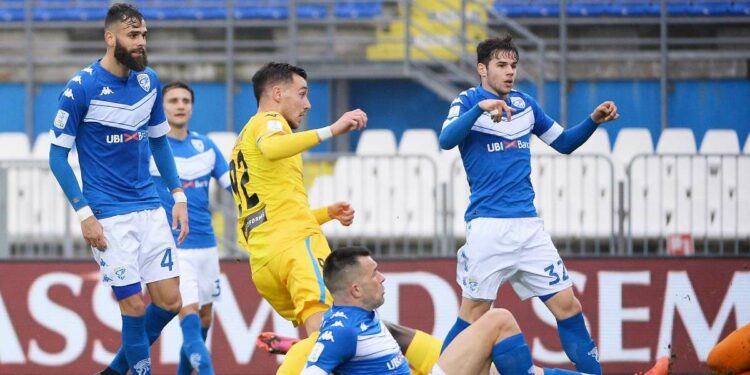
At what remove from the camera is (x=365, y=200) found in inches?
505

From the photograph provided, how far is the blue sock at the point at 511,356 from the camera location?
7.09 meters

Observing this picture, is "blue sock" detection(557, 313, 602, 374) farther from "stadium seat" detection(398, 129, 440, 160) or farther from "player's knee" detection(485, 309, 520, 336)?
"stadium seat" detection(398, 129, 440, 160)

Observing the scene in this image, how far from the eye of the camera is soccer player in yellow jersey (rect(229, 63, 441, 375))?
743cm

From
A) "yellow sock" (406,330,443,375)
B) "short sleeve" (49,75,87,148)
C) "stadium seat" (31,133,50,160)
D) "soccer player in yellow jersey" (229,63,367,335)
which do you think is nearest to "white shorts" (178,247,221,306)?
"soccer player in yellow jersey" (229,63,367,335)

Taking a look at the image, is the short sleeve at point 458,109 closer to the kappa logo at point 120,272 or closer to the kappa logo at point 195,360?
the kappa logo at point 120,272

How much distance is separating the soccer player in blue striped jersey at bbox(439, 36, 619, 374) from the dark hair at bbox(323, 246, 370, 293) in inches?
72.1

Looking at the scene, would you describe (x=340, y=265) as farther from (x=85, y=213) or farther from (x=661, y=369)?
(x=661, y=369)

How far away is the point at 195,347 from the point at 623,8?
10.5m

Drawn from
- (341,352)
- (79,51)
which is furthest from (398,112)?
(341,352)

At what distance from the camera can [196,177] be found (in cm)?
1016

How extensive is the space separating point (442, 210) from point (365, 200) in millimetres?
851

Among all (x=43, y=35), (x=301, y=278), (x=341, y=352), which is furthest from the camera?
(x=43, y=35)

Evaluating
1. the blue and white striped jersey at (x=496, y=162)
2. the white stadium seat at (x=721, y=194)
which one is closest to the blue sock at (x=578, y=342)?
the blue and white striped jersey at (x=496, y=162)

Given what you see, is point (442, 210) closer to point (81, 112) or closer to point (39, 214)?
point (39, 214)
